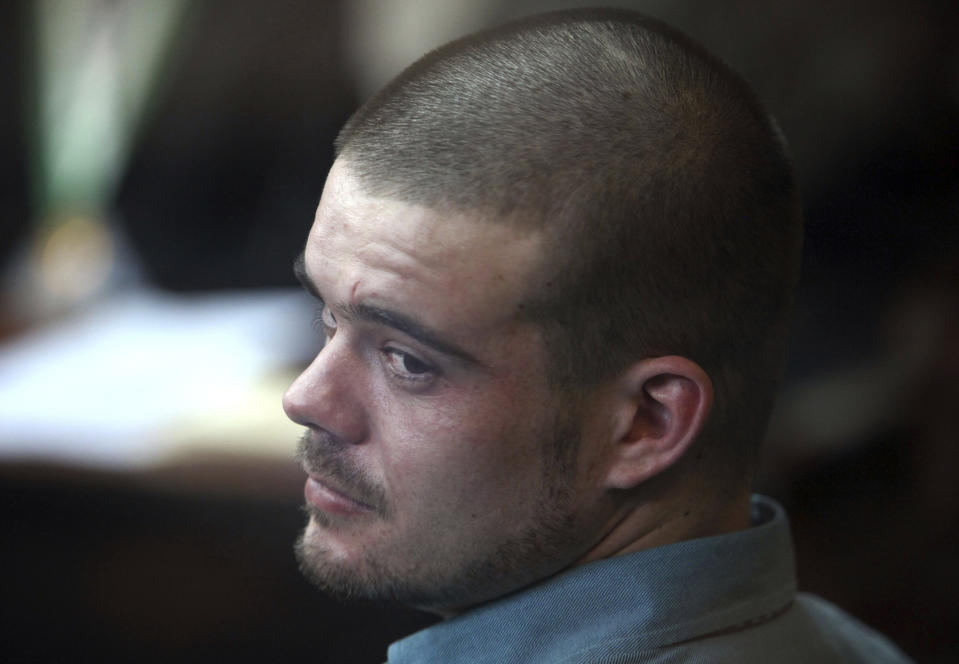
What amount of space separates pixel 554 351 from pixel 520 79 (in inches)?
8.4

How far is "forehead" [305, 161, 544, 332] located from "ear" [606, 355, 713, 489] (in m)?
0.12

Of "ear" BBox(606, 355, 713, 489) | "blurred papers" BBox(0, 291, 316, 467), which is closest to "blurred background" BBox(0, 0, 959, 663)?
"blurred papers" BBox(0, 291, 316, 467)

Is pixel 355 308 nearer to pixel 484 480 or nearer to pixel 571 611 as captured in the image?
pixel 484 480

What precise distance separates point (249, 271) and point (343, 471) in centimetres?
105

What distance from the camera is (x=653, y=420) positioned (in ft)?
2.90

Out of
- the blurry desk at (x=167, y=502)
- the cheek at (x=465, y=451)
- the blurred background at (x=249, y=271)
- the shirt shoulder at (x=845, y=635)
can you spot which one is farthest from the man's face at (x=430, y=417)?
the blurred background at (x=249, y=271)

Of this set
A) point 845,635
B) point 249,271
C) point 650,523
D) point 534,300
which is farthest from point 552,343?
point 249,271

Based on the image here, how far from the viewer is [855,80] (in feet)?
6.72

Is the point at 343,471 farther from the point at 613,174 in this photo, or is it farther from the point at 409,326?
the point at 613,174

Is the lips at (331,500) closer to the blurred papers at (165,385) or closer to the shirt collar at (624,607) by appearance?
the shirt collar at (624,607)

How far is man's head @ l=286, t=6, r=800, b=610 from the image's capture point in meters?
0.83

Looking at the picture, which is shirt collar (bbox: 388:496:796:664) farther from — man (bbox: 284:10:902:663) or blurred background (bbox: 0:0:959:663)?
blurred background (bbox: 0:0:959:663)

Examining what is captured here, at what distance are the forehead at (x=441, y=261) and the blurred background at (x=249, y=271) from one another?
3.22 feet

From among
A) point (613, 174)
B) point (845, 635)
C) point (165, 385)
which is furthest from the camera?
point (165, 385)
